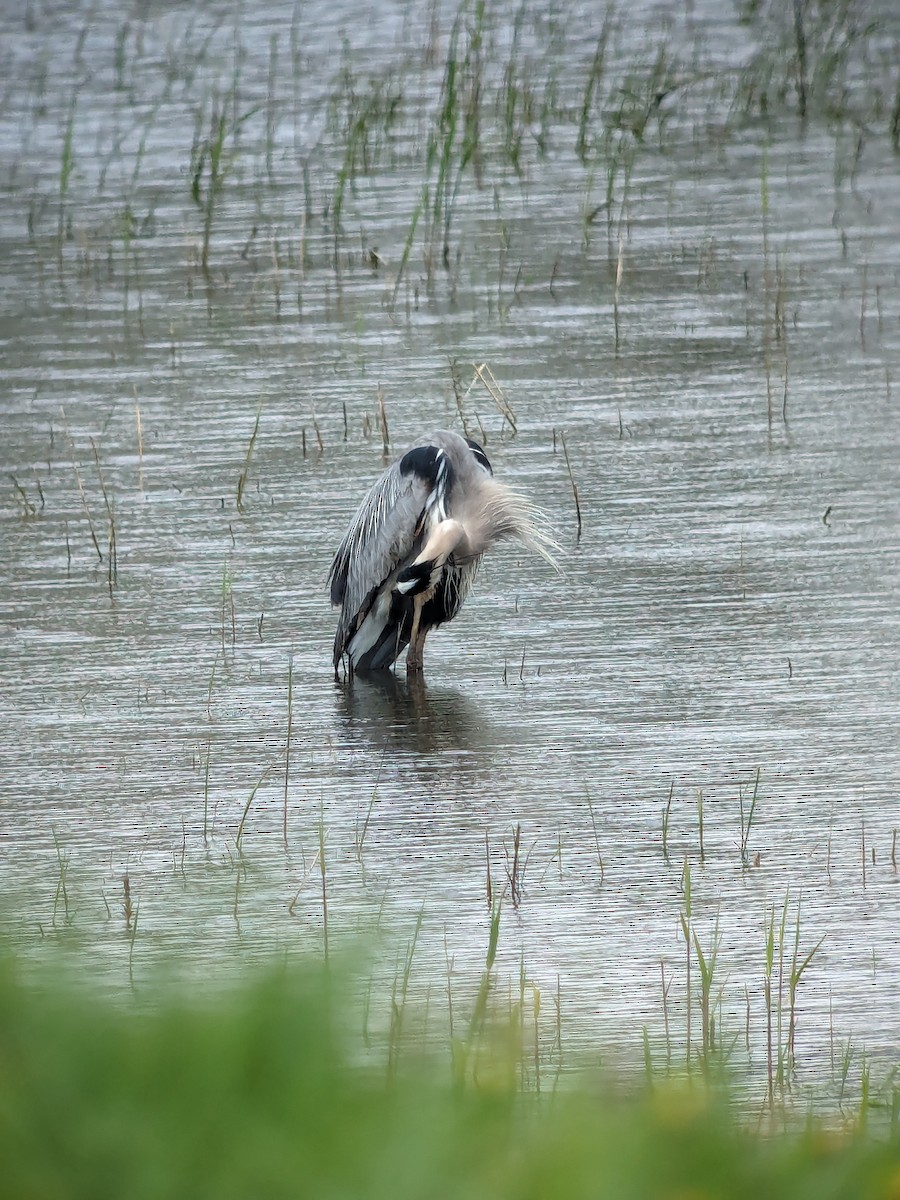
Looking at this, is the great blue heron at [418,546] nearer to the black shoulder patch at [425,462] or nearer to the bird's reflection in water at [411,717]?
the black shoulder patch at [425,462]

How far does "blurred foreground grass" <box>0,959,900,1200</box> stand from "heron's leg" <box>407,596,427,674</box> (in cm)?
530

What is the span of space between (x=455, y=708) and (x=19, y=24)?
695 inches

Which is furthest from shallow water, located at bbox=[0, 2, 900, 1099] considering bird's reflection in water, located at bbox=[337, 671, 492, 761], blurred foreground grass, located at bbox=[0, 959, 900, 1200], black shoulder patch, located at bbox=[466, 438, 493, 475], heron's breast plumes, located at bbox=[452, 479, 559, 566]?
black shoulder patch, located at bbox=[466, 438, 493, 475]

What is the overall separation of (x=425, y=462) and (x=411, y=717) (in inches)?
38.0

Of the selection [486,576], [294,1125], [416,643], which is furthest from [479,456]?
[294,1125]

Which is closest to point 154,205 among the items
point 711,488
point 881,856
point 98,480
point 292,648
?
point 98,480

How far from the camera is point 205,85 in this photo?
18.7 metres

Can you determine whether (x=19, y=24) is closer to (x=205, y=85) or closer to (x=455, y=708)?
(x=205, y=85)

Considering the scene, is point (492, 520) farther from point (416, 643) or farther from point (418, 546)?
point (416, 643)

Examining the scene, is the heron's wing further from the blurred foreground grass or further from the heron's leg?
the blurred foreground grass

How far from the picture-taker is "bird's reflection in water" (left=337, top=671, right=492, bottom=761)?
6.39 meters

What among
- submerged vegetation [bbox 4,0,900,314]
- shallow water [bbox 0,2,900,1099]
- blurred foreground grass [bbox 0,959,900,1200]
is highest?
blurred foreground grass [bbox 0,959,900,1200]

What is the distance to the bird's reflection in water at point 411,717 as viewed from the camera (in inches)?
251

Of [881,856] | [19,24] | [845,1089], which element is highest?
[845,1089]
